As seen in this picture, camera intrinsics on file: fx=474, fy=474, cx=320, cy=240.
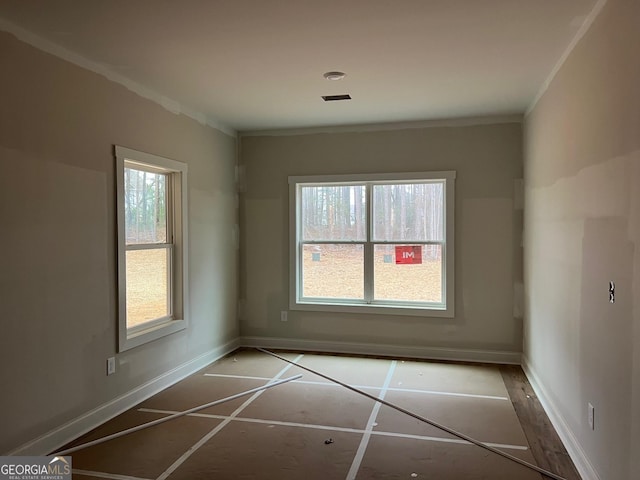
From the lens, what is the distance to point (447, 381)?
4.50 m

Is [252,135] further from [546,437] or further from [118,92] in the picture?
[546,437]

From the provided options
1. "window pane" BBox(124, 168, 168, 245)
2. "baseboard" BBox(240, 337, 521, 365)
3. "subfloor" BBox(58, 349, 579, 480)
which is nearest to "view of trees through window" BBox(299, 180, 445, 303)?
"baseboard" BBox(240, 337, 521, 365)

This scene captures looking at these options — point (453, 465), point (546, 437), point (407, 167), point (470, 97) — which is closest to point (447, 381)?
point (546, 437)

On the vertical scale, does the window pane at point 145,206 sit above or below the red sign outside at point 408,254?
above

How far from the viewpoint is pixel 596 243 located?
2.61 m

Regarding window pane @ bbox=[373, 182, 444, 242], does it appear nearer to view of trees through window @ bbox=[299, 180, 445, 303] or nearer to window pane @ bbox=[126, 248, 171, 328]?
view of trees through window @ bbox=[299, 180, 445, 303]

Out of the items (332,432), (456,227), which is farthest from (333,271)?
(332,432)

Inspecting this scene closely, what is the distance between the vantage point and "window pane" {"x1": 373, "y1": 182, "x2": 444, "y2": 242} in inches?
212

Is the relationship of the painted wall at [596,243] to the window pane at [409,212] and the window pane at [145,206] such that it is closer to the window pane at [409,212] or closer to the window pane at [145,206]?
the window pane at [409,212]

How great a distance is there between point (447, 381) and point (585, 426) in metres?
1.75

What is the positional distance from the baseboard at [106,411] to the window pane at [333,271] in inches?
57.4

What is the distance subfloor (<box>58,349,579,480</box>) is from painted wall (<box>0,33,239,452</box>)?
397mm

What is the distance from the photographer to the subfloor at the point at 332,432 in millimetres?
2852

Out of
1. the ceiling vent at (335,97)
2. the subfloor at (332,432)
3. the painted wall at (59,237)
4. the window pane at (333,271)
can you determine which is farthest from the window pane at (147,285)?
the ceiling vent at (335,97)
